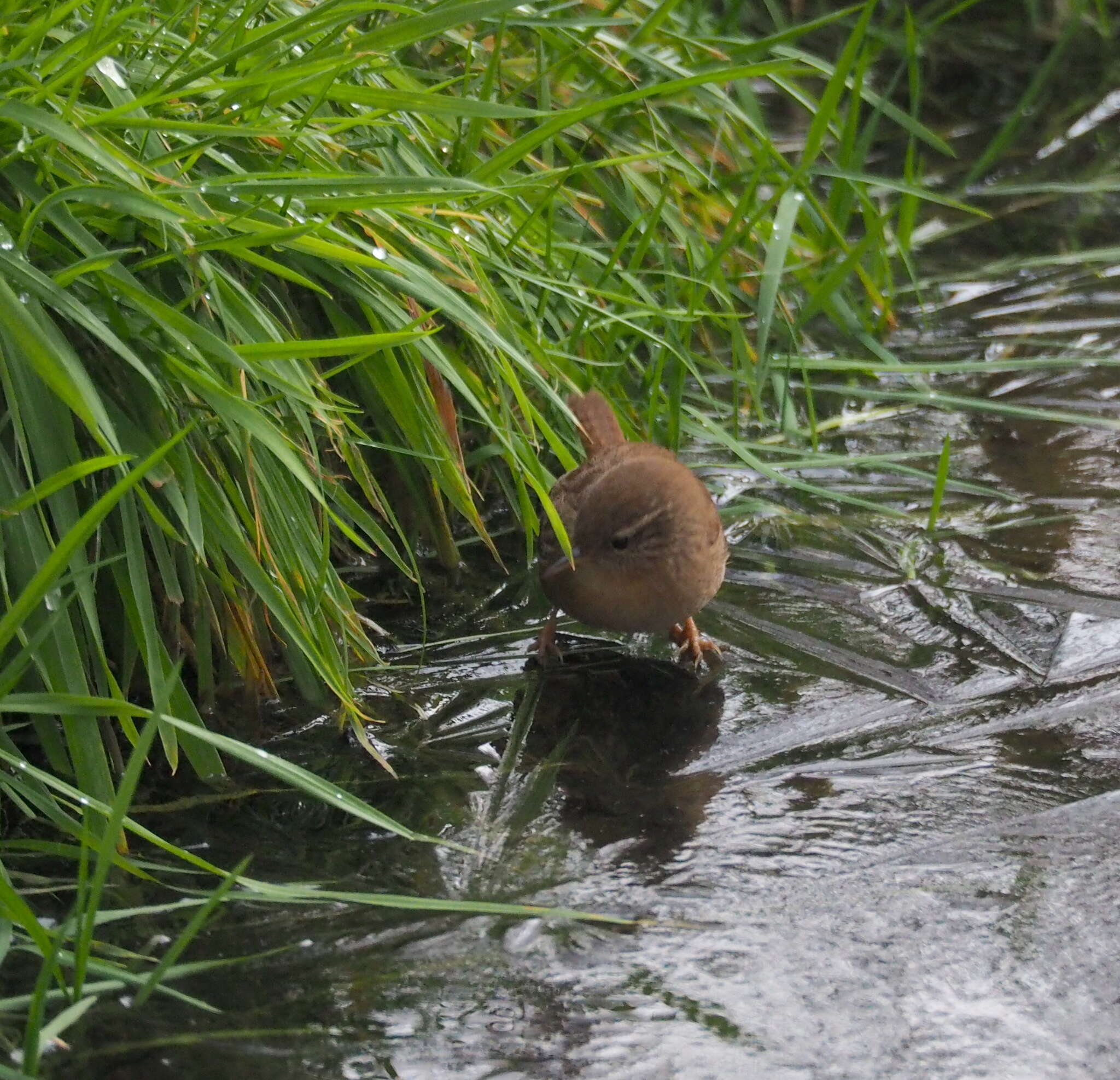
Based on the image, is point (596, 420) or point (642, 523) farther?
point (596, 420)

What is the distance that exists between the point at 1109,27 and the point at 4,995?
7246 millimetres

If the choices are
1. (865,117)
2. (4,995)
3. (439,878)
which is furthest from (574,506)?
(865,117)

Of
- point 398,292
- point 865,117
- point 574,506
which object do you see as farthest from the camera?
point 865,117

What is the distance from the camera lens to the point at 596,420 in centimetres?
407

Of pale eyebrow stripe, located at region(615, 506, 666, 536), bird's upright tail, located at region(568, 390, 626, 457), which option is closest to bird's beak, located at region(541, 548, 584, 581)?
pale eyebrow stripe, located at region(615, 506, 666, 536)

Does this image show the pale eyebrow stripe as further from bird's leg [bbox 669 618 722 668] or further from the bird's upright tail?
the bird's upright tail

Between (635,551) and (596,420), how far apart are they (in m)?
0.59

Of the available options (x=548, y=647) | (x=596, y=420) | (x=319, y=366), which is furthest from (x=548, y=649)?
(x=319, y=366)

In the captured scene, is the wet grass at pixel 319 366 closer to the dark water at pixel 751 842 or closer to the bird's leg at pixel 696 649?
the dark water at pixel 751 842

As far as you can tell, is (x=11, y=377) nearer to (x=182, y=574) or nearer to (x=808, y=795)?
(x=182, y=574)

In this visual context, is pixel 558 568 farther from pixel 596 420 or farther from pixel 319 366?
pixel 319 366

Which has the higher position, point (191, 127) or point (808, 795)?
point (191, 127)

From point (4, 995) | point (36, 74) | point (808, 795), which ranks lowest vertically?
point (808, 795)

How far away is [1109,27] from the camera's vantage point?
7516 mm
